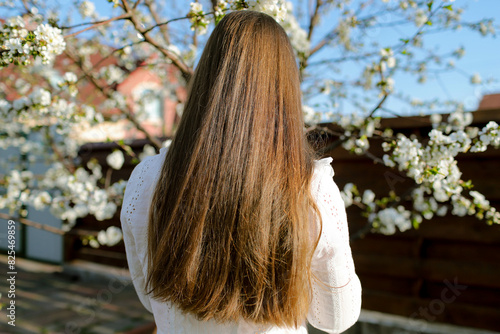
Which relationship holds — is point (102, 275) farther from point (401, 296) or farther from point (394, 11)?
point (394, 11)

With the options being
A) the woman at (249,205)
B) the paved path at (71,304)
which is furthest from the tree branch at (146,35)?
the paved path at (71,304)

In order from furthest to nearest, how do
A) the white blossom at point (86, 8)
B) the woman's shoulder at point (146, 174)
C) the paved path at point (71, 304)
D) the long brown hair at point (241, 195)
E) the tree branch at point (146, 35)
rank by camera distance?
1. the paved path at point (71, 304)
2. the white blossom at point (86, 8)
3. the tree branch at point (146, 35)
4. the woman's shoulder at point (146, 174)
5. the long brown hair at point (241, 195)

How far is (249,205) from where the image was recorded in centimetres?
72

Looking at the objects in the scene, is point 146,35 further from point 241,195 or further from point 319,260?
point 319,260

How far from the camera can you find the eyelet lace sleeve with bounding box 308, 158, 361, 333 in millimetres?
760

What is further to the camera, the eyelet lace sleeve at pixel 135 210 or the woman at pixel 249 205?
the eyelet lace sleeve at pixel 135 210

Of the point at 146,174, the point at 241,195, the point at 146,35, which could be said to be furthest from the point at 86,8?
the point at 241,195

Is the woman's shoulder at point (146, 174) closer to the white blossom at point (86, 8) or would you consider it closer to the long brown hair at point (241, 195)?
the long brown hair at point (241, 195)

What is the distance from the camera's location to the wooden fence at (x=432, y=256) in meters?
2.11

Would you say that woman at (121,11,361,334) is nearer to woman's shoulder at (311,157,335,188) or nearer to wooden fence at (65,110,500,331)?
woman's shoulder at (311,157,335,188)

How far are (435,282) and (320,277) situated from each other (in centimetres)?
185

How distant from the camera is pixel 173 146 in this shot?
84cm

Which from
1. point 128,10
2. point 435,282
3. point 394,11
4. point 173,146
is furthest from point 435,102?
point 173,146

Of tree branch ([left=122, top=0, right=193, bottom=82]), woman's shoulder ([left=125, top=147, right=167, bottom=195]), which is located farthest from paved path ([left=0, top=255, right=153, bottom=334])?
woman's shoulder ([left=125, top=147, right=167, bottom=195])
